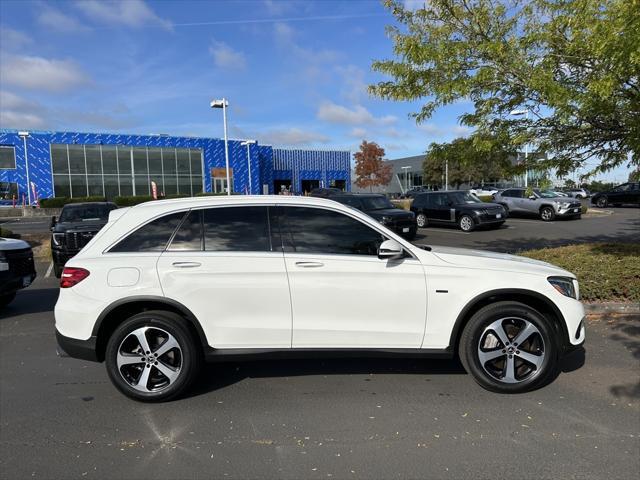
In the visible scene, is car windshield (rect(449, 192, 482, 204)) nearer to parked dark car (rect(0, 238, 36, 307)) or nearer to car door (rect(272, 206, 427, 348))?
parked dark car (rect(0, 238, 36, 307))

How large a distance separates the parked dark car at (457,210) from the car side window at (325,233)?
1494 centimetres

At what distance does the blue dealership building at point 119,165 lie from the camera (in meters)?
45.5

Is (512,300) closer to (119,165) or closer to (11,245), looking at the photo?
(11,245)

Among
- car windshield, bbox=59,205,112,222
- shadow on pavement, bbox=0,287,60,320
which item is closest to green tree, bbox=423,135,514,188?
shadow on pavement, bbox=0,287,60,320

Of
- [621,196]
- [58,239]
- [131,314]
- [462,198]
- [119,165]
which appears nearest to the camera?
[131,314]

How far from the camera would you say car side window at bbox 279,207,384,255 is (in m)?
4.12

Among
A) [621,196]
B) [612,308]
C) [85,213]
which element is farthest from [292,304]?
[621,196]

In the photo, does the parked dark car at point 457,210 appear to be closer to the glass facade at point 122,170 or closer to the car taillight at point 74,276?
the car taillight at point 74,276

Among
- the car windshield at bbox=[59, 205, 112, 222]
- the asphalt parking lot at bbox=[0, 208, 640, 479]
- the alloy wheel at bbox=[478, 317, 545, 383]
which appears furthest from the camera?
the car windshield at bbox=[59, 205, 112, 222]

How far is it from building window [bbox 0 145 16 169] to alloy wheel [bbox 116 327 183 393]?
50.2 meters

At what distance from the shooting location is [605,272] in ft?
23.1

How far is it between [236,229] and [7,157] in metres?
50.8

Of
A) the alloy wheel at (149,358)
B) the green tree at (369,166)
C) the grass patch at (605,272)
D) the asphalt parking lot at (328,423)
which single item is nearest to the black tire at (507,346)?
the asphalt parking lot at (328,423)

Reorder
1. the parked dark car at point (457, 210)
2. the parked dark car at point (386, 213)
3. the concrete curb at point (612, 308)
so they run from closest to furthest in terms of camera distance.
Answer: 1. the concrete curb at point (612, 308)
2. the parked dark car at point (386, 213)
3. the parked dark car at point (457, 210)
